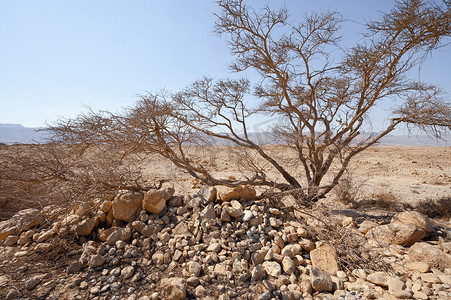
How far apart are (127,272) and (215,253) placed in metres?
1.22

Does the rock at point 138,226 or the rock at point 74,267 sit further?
the rock at point 138,226

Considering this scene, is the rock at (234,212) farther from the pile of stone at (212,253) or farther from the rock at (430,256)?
the rock at (430,256)

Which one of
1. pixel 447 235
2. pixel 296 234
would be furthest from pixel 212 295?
pixel 447 235

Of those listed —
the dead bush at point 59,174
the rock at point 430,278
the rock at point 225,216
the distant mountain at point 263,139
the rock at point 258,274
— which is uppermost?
the distant mountain at point 263,139

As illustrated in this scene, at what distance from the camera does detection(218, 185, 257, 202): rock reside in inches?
154

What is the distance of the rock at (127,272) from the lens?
9.27 ft

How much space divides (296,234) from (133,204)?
2.89 metres

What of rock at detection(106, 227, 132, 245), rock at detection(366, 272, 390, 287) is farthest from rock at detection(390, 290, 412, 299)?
rock at detection(106, 227, 132, 245)

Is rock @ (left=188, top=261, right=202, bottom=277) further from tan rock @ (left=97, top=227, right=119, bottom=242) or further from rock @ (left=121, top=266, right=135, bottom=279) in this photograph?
tan rock @ (left=97, top=227, right=119, bottom=242)

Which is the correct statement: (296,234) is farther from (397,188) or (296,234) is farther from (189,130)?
(397,188)

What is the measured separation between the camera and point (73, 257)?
3275 millimetres

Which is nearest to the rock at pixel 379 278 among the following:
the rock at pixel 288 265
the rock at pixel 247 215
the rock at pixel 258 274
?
the rock at pixel 288 265

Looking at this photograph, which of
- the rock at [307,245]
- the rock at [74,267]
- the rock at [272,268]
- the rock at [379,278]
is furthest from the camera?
the rock at [307,245]

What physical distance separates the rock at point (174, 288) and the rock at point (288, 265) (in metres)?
1.29
